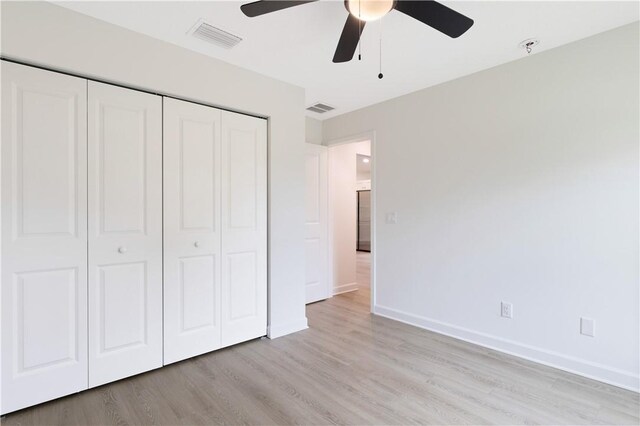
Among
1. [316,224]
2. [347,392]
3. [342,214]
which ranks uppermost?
[342,214]

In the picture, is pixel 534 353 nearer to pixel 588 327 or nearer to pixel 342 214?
pixel 588 327

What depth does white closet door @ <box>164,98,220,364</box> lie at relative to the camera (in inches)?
94.1

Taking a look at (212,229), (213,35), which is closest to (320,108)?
(213,35)

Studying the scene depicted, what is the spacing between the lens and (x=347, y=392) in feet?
6.84

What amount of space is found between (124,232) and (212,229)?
2.07 feet

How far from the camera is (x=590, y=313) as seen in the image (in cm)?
227

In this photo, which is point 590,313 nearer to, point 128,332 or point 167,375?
point 167,375

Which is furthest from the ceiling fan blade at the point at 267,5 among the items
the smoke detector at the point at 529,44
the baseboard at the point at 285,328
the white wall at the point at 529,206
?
the baseboard at the point at 285,328

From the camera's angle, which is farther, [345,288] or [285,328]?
[345,288]

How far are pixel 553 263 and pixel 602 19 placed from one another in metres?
1.70

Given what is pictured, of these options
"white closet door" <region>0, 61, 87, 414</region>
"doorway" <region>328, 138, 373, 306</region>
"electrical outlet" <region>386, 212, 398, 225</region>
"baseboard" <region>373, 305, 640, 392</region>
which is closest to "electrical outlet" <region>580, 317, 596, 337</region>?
"baseboard" <region>373, 305, 640, 392</region>

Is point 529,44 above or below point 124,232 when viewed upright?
above

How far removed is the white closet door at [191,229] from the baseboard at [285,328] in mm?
501

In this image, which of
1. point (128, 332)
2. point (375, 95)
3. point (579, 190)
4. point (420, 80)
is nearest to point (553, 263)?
point (579, 190)
